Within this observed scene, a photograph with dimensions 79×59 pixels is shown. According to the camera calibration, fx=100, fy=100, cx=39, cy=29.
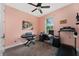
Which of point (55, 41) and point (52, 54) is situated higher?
point (55, 41)

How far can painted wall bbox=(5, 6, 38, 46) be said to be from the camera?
5.68 feet

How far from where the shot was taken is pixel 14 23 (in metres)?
1.78

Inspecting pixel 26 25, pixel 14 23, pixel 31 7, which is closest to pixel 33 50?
pixel 26 25

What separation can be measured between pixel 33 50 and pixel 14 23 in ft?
1.93

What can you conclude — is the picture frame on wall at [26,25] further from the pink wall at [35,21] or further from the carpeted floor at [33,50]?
the carpeted floor at [33,50]

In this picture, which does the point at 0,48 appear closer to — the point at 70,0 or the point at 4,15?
the point at 4,15

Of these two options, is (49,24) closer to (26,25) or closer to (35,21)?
(35,21)

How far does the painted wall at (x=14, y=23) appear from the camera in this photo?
5.68ft

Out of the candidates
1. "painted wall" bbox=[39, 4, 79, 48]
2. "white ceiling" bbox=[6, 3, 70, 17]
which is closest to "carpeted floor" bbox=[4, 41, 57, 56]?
"painted wall" bbox=[39, 4, 79, 48]

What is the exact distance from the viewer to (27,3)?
181 centimetres

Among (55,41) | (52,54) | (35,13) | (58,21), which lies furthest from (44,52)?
(35,13)

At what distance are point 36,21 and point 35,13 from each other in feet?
0.49

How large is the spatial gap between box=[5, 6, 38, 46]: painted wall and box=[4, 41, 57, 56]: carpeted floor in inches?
5.7

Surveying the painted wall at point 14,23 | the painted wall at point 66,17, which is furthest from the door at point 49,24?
the painted wall at point 14,23
